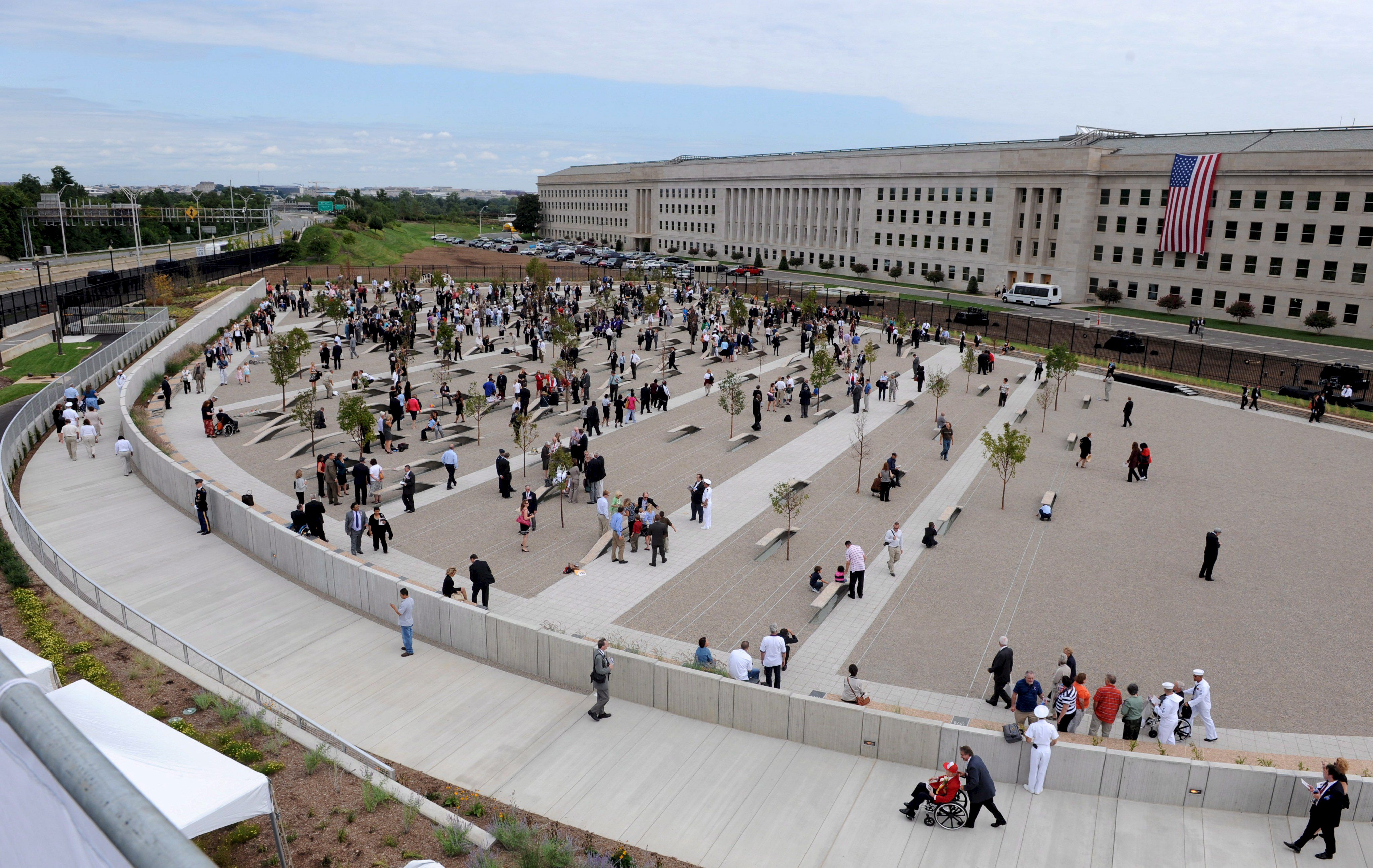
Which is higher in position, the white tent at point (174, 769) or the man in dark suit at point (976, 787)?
the white tent at point (174, 769)

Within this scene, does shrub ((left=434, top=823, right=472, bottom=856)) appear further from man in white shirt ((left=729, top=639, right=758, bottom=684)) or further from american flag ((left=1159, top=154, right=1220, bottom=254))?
american flag ((left=1159, top=154, right=1220, bottom=254))

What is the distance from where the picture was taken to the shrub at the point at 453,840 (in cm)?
930

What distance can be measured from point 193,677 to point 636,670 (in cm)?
604

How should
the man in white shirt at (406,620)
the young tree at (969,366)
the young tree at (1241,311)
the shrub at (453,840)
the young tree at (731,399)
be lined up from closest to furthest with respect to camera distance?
1. the shrub at (453,840)
2. the man in white shirt at (406,620)
3. the young tree at (731,399)
4. the young tree at (969,366)
5. the young tree at (1241,311)

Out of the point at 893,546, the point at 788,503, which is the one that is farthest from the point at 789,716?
the point at 788,503

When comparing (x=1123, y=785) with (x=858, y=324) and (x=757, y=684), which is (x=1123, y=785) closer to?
(x=757, y=684)

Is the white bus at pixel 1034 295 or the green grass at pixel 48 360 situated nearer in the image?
the green grass at pixel 48 360

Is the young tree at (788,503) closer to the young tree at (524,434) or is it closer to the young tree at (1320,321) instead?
the young tree at (524,434)

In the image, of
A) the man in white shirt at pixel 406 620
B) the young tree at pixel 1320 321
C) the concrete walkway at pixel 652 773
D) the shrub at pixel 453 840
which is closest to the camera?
the shrub at pixel 453 840

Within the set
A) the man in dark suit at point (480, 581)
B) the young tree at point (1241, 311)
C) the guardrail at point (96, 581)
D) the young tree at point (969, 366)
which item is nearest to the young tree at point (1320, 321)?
the young tree at point (1241, 311)

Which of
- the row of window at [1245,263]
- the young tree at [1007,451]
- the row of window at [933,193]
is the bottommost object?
the young tree at [1007,451]

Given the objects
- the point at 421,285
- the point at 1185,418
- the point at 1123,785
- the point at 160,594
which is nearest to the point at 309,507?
the point at 160,594

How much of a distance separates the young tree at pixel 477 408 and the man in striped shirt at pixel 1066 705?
1832cm

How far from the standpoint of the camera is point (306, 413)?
25875mm
